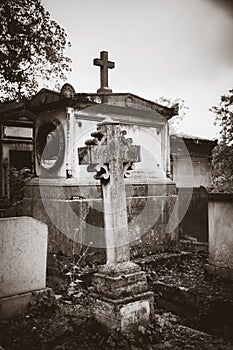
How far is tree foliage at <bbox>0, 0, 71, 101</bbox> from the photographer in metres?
7.82

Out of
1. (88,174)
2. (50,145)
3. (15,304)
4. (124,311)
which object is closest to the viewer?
(124,311)

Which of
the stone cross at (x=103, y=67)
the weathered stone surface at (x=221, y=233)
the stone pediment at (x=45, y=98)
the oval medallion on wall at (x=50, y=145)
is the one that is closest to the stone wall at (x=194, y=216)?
→ the weathered stone surface at (x=221, y=233)

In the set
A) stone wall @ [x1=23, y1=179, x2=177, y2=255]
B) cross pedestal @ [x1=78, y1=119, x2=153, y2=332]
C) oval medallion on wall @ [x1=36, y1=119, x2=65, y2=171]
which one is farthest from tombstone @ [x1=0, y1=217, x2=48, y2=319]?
oval medallion on wall @ [x1=36, y1=119, x2=65, y2=171]

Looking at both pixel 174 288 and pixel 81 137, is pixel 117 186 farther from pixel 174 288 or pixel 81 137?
pixel 81 137

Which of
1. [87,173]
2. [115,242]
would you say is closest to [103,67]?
[87,173]

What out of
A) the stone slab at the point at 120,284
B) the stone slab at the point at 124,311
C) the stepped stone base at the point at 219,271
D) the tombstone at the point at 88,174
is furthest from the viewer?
the tombstone at the point at 88,174

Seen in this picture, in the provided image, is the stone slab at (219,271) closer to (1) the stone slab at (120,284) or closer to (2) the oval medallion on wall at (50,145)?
(1) the stone slab at (120,284)

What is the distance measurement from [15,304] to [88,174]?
2800 mm

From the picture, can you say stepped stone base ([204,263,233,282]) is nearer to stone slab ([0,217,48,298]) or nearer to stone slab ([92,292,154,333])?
stone slab ([92,292,154,333])

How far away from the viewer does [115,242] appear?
3795 mm

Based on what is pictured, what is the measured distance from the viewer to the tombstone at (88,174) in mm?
6070

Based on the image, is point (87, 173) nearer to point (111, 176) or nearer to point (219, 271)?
point (111, 176)

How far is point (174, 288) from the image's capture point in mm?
5055

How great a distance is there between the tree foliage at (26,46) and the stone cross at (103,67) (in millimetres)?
993
